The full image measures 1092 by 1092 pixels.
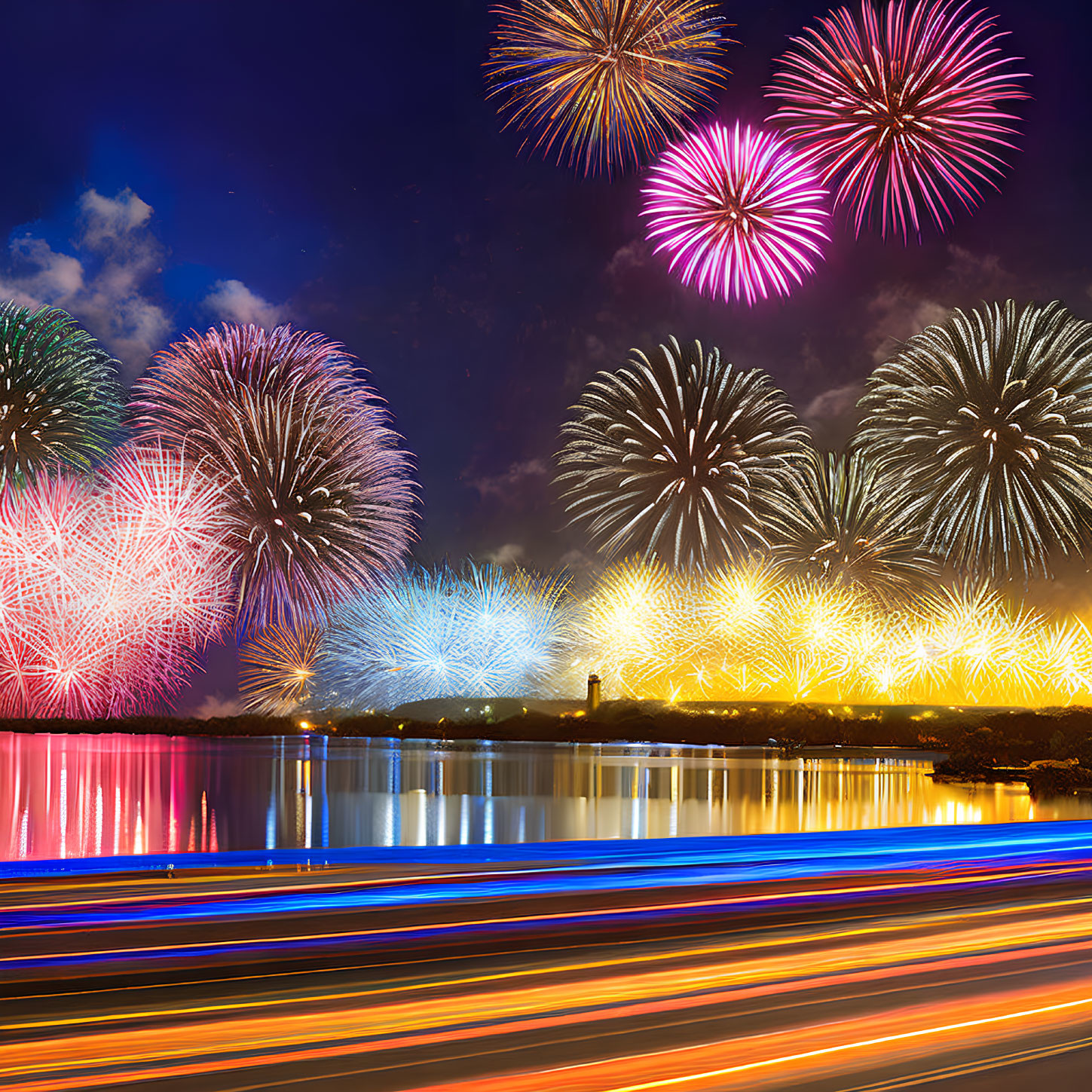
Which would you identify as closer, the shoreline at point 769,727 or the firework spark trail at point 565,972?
the firework spark trail at point 565,972

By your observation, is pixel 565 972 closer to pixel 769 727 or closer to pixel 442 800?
pixel 442 800

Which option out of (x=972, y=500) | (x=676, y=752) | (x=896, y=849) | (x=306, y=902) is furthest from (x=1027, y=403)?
(x=306, y=902)

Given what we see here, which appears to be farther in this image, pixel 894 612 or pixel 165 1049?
pixel 894 612

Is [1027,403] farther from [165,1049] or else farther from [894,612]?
[165,1049]

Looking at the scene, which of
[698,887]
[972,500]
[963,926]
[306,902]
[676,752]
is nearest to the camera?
[963,926]

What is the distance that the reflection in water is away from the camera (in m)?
16.9

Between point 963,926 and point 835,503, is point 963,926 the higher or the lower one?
the lower one

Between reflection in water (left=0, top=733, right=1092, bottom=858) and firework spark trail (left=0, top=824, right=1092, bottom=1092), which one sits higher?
firework spark trail (left=0, top=824, right=1092, bottom=1092)

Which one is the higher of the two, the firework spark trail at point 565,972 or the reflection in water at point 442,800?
the firework spark trail at point 565,972

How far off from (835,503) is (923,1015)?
72.4 meters

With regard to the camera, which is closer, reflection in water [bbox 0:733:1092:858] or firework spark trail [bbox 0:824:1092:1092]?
firework spark trail [bbox 0:824:1092:1092]

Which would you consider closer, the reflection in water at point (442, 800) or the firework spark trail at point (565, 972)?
the firework spark trail at point (565, 972)

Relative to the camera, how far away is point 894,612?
6981 centimetres

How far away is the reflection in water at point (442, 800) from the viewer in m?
16.9
